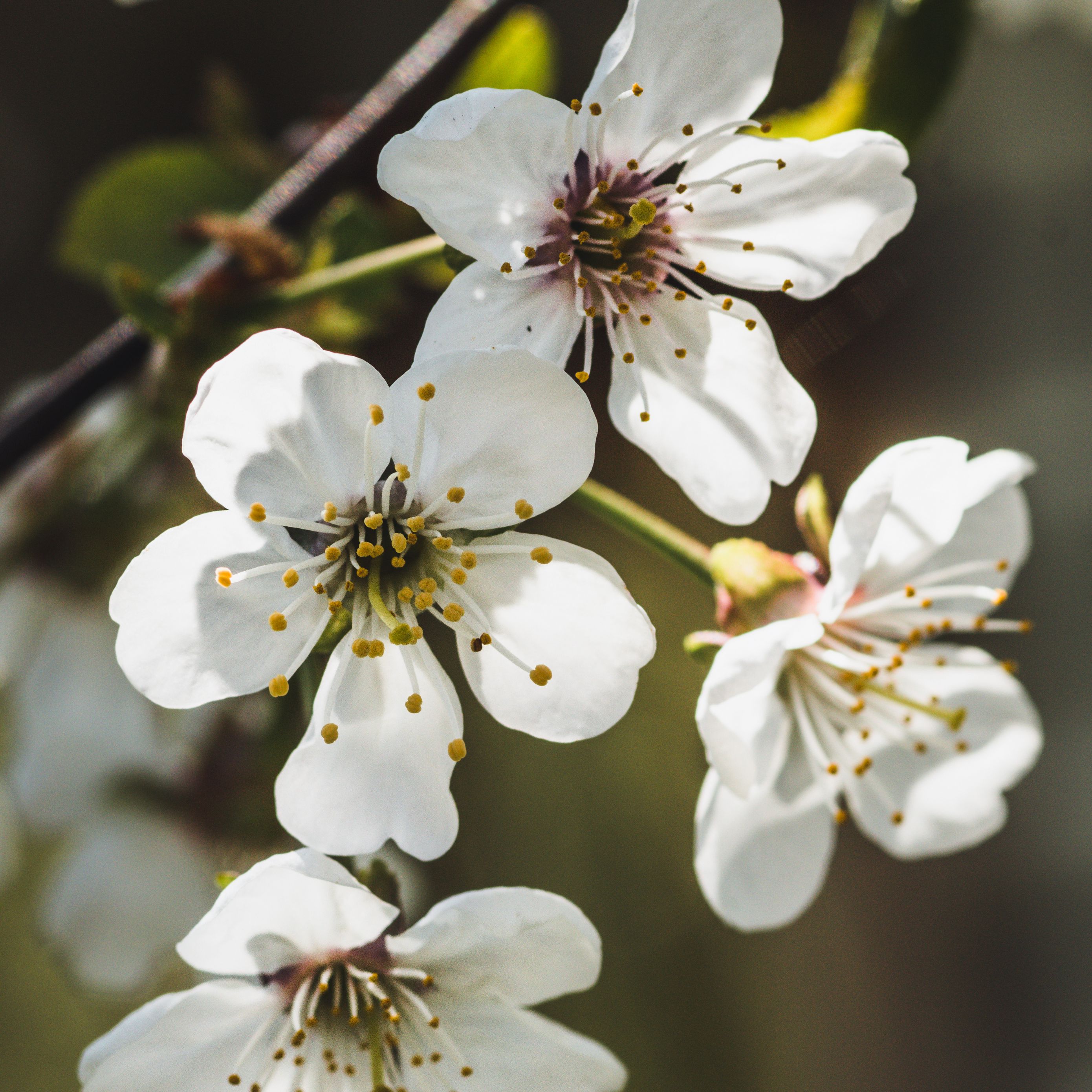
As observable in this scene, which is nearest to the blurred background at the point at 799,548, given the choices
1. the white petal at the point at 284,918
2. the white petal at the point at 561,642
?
the white petal at the point at 561,642

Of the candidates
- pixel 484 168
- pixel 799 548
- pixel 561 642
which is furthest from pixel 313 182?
pixel 799 548

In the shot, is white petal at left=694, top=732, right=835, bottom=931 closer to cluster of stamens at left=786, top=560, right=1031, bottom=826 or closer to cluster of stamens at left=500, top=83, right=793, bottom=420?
cluster of stamens at left=786, top=560, right=1031, bottom=826

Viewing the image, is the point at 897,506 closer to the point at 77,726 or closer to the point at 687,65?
the point at 687,65

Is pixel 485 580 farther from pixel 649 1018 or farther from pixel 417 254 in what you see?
pixel 649 1018

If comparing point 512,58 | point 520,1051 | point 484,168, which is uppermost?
point 512,58

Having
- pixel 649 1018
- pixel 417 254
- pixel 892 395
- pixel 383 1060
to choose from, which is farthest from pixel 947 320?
pixel 383 1060

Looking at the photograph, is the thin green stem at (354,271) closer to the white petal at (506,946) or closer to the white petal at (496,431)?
the white petal at (496,431)

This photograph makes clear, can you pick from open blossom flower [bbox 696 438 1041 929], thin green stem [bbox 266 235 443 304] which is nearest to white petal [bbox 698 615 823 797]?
open blossom flower [bbox 696 438 1041 929]
